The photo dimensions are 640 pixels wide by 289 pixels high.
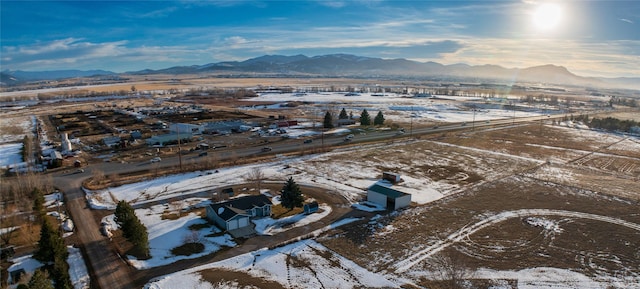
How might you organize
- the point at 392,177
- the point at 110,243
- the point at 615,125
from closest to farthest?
the point at 110,243, the point at 392,177, the point at 615,125

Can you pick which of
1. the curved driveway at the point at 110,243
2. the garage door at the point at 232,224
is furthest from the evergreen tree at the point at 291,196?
the garage door at the point at 232,224

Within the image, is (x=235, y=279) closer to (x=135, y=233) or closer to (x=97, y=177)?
(x=135, y=233)

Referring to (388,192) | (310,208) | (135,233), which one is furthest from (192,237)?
(388,192)

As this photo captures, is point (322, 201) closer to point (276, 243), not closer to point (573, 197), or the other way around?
point (276, 243)

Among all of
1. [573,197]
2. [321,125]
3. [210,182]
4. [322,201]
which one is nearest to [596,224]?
[573,197]

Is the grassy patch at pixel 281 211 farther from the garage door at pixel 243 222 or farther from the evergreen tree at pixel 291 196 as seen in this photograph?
the garage door at pixel 243 222
